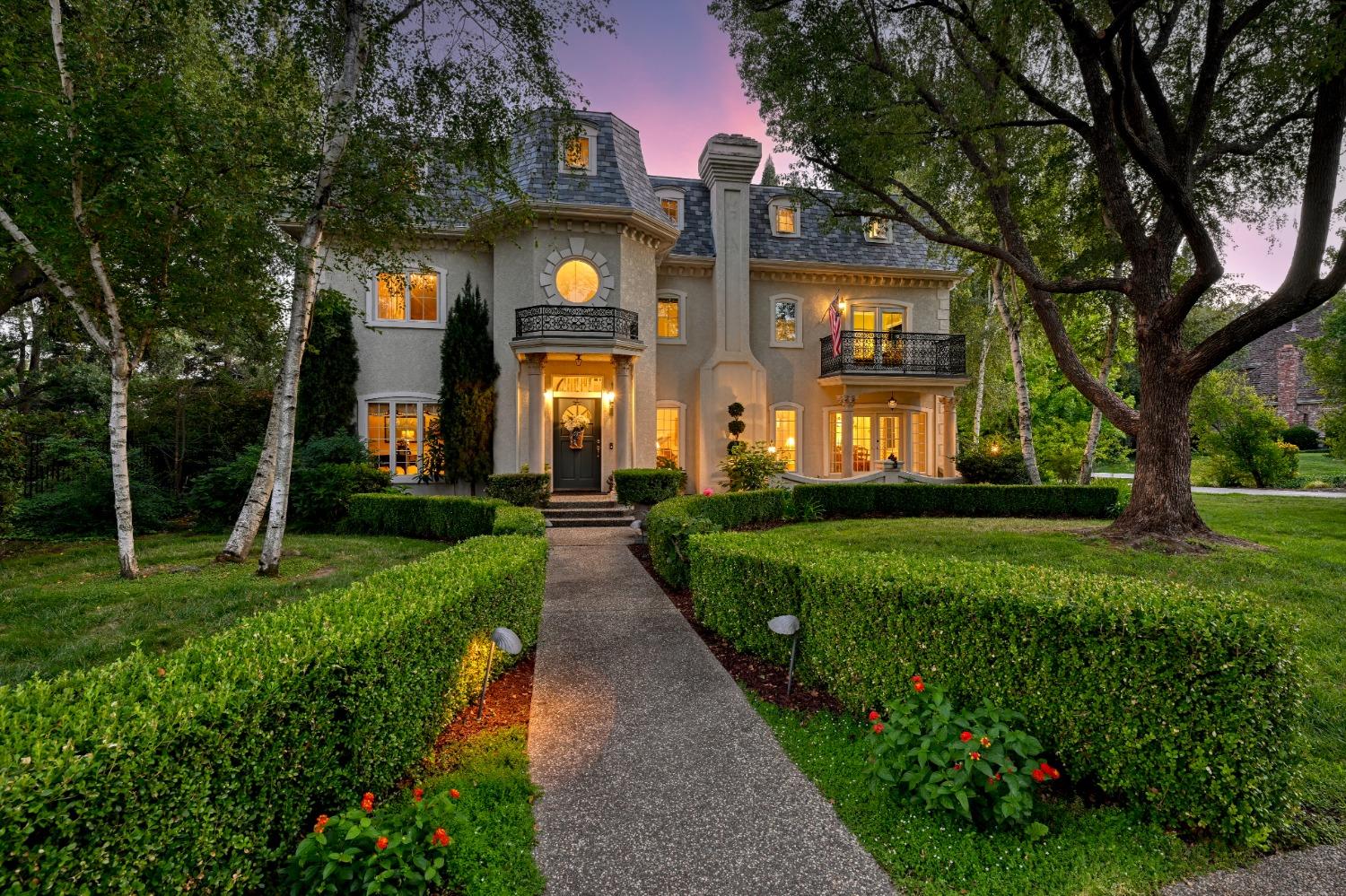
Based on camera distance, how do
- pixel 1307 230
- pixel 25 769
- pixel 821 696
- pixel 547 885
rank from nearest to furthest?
pixel 25 769, pixel 547 885, pixel 821 696, pixel 1307 230

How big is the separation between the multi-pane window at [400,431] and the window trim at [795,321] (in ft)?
32.5

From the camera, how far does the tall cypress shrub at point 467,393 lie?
13.3 m

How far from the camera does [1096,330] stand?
17562mm

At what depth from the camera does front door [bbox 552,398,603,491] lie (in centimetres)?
1416

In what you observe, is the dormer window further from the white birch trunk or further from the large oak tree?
the white birch trunk

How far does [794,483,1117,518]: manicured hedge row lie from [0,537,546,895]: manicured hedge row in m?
11.1

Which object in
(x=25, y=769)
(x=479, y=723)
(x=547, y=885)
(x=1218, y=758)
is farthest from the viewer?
(x=479, y=723)

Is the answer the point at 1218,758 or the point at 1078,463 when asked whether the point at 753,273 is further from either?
the point at 1218,758

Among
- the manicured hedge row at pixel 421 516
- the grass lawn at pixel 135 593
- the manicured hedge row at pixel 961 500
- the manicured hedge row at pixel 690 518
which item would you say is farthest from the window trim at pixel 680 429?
the grass lawn at pixel 135 593

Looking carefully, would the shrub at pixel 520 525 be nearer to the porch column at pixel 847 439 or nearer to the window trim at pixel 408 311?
the window trim at pixel 408 311

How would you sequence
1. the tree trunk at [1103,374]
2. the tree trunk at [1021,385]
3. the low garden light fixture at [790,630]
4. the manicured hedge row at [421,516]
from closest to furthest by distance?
1. the low garden light fixture at [790,630]
2. the manicured hedge row at [421,516]
3. the tree trunk at [1021,385]
4. the tree trunk at [1103,374]

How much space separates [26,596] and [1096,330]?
24601 millimetres

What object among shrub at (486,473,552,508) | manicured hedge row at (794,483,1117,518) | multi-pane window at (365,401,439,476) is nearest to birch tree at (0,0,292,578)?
shrub at (486,473,552,508)

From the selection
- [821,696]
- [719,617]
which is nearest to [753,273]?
[719,617]
